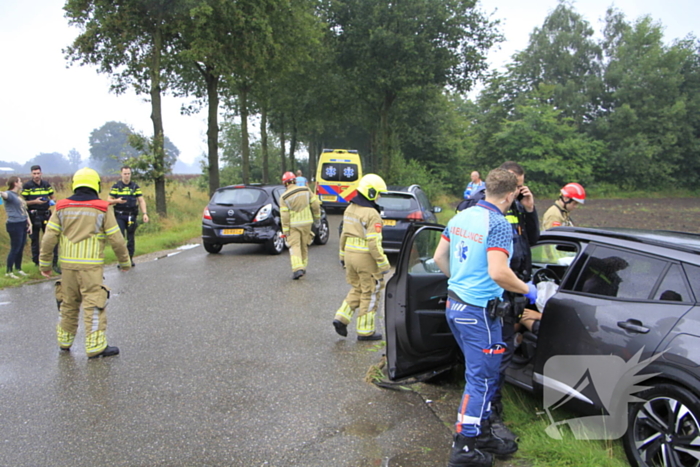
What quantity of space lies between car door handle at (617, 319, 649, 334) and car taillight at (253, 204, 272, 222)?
360 inches

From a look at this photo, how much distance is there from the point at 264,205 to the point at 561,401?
8.90 metres

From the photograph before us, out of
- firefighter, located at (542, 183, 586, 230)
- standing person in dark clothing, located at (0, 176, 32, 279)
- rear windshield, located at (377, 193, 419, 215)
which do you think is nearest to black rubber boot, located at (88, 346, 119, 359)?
firefighter, located at (542, 183, 586, 230)

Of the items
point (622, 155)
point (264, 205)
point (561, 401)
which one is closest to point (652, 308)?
point (561, 401)

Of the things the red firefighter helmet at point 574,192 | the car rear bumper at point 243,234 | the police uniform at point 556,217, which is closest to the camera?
the red firefighter helmet at point 574,192

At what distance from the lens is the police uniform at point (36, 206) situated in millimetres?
9781

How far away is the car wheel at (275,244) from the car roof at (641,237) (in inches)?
324

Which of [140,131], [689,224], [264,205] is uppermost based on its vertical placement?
[140,131]

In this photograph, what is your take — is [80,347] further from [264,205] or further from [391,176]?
[391,176]

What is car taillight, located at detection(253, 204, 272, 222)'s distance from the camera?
11.7 meters

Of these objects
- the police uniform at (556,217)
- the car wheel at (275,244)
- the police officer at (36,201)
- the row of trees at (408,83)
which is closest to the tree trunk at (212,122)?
the row of trees at (408,83)

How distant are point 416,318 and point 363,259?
184 centimetres

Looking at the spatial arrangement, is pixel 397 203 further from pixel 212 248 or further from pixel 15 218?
pixel 15 218

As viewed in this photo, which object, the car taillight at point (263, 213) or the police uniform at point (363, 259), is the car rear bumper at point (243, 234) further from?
the police uniform at point (363, 259)

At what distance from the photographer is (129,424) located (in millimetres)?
4047
